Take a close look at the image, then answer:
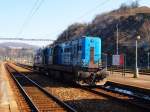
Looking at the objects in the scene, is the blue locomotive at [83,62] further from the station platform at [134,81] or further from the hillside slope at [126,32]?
the hillside slope at [126,32]

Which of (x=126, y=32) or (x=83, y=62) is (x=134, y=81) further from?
(x=126, y=32)

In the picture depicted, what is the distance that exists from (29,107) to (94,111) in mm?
3073

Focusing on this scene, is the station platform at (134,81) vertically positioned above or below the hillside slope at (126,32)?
below

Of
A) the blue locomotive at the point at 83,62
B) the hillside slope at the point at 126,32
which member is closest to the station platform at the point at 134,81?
the blue locomotive at the point at 83,62

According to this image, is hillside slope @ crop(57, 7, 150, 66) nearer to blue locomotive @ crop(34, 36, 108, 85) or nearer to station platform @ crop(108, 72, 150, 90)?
station platform @ crop(108, 72, 150, 90)

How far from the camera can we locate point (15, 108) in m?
14.8

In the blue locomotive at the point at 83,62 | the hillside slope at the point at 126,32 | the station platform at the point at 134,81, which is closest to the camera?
the station platform at the point at 134,81

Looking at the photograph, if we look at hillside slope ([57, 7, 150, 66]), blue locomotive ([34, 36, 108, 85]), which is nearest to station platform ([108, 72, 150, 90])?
blue locomotive ([34, 36, 108, 85])

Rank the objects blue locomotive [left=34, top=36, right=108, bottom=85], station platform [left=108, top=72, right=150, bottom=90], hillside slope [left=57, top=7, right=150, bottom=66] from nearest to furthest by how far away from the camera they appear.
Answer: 1. station platform [left=108, top=72, right=150, bottom=90]
2. blue locomotive [left=34, top=36, right=108, bottom=85]
3. hillside slope [left=57, top=7, right=150, bottom=66]

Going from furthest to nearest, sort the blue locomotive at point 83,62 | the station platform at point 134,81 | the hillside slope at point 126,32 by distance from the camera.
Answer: the hillside slope at point 126,32 < the blue locomotive at point 83,62 < the station platform at point 134,81

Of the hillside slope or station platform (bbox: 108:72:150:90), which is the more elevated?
the hillside slope

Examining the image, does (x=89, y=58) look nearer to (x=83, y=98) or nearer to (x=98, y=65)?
(x=98, y=65)

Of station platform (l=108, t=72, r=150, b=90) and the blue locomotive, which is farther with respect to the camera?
the blue locomotive

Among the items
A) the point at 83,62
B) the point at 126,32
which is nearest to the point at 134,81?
the point at 83,62
